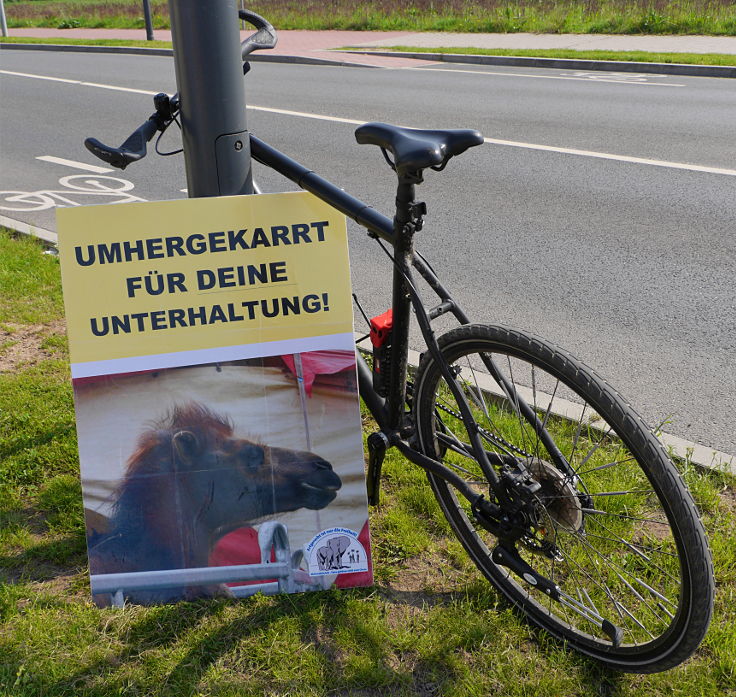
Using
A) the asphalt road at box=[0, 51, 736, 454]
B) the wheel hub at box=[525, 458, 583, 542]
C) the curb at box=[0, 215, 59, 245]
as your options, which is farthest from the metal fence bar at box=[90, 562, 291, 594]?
the curb at box=[0, 215, 59, 245]

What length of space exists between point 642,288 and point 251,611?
3.43 m

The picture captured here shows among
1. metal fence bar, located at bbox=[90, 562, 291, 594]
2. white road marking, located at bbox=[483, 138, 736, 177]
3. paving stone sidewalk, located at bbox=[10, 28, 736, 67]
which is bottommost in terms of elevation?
metal fence bar, located at bbox=[90, 562, 291, 594]

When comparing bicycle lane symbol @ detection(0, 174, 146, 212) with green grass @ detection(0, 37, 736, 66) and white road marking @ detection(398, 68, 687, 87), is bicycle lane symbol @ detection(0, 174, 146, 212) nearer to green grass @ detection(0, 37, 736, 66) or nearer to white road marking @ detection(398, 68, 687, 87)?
white road marking @ detection(398, 68, 687, 87)

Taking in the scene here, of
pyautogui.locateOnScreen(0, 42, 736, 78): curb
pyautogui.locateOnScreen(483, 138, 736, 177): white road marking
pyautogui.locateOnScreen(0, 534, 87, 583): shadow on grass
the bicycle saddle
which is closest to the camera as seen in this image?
the bicycle saddle

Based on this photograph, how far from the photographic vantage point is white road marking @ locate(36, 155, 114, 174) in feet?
27.9

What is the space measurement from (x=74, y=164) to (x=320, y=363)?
285 inches

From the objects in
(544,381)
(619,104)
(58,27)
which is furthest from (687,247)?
(58,27)

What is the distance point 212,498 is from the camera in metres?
2.52

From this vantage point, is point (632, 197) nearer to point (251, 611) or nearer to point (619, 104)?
point (619, 104)

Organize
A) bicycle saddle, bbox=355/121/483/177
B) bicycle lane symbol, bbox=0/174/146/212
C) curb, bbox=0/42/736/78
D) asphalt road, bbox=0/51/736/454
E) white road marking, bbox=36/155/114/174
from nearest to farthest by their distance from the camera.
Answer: bicycle saddle, bbox=355/121/483/177, asphalt road, bbox=0/51/736/454, bicycle lane symbol, bbox=0/174/146/212, white road marking, bbox=36/155/114/174, curb, bbox=0/42/736/78

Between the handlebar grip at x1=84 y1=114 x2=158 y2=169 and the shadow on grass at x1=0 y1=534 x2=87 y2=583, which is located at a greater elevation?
the handlebar grip at x1=84 y1=114 x2=158 y2=169

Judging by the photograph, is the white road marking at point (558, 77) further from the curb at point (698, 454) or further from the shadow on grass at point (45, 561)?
the shadow on grass at point (45, 561)

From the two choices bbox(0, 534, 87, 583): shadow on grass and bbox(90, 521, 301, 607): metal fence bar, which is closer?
bbox(90, 521, 301, 607): metal fence bar

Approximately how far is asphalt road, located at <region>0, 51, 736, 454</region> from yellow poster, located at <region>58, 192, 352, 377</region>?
1882 millimetres
